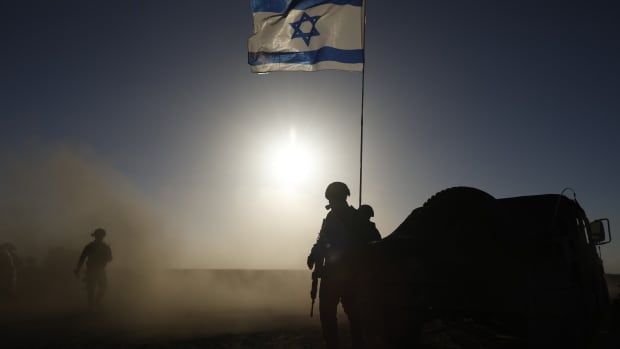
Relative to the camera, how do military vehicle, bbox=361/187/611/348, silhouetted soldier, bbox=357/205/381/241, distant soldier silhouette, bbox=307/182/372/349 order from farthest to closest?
silhouetted soldier, bbox=357/205/381/241
distant soldier silhouette, bbox=307/182/372/349
military vehicle, bbox=361/187/611/348

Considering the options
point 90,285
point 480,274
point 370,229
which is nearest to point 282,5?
point 370,229

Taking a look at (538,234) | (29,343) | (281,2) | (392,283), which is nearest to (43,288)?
(29,343)

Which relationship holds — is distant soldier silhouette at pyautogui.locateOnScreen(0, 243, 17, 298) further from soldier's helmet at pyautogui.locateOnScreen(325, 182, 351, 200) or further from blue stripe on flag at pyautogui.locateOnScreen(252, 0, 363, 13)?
soldier's helmet at pyautogui.locateOnScreen(325, 182, 351, 200)

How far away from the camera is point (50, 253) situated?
2464cm

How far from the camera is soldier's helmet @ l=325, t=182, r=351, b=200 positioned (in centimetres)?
557

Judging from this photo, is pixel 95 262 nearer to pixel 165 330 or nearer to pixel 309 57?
pixel 165 330

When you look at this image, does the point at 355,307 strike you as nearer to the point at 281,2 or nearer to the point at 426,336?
the point at 426,336

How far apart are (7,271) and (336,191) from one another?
46.2 feet

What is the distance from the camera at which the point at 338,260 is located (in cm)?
511

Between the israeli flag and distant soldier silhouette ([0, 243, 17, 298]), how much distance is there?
36.9 feet

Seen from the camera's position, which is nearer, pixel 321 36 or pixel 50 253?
pixel 321 36

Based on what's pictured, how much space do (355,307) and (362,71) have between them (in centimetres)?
496

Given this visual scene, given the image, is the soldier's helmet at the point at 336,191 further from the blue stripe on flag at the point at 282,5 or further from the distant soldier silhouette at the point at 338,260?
the blue stripe on flag at the point at 282,5

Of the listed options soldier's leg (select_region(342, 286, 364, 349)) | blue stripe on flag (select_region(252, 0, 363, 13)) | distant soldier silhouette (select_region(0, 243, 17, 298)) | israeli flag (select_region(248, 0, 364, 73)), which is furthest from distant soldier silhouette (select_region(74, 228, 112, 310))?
soldier's leg (select_region(342, 286, 364, 349))
